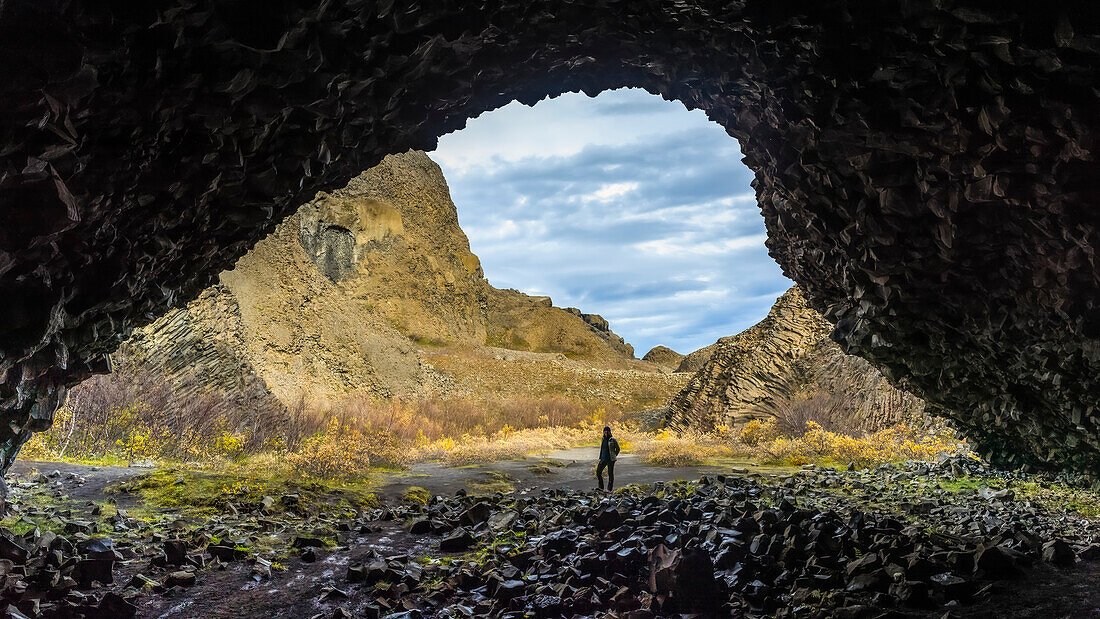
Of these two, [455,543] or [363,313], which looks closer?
[455,543]

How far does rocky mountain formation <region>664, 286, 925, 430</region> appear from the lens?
48.7ft

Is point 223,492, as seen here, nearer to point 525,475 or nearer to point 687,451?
point 525,475

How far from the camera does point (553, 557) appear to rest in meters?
5.15

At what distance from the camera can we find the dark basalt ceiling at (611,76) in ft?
8.30

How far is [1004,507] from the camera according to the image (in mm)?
6688

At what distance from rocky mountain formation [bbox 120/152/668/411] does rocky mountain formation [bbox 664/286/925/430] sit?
1220 cm

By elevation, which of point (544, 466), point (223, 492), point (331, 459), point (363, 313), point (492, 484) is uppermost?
point (363, 313)

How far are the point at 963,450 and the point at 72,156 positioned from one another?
44.5 feet

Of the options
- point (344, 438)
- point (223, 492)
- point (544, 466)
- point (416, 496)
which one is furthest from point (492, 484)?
point (223, 492)

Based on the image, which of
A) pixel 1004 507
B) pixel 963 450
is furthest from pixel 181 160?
pixel 963 450

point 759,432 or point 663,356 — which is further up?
point 663,356

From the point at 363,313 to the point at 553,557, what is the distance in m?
23.9

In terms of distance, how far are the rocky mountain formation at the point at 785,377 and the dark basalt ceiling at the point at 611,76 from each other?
1036cm

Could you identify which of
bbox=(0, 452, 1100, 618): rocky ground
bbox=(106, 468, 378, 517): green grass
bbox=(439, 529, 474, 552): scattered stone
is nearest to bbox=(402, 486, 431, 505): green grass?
bbox=(106, 468, 378, 517): green grass
